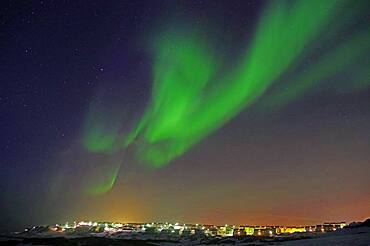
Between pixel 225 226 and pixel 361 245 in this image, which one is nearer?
pixel 361 245

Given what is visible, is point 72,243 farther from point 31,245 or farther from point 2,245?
point 2,245

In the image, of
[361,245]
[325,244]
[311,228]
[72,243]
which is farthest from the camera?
[311,228]

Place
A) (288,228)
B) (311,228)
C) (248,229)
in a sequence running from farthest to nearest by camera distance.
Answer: (248,229) → (288,228) → (311,228)

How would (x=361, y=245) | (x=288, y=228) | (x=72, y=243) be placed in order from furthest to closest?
(x=288, y=228) < (x=72, y=243) < (x=361, y=245)

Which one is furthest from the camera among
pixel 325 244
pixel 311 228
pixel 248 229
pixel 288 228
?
pixel 248 229

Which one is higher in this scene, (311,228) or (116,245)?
(311,228)

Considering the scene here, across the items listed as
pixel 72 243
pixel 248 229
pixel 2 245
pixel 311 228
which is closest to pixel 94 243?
pixel 72 243

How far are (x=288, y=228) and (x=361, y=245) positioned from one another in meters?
127

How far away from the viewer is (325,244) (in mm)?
39844

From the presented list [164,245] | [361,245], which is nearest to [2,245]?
[164,245]

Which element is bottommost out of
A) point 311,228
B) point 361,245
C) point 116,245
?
point 361,245

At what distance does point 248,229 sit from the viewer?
17225 centimetres

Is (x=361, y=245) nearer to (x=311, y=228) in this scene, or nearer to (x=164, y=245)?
(x=164, y=245)

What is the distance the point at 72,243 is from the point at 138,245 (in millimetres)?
14889
